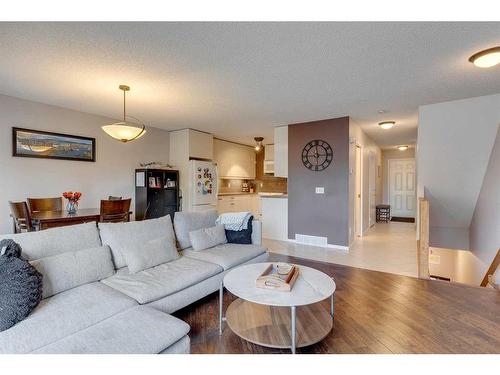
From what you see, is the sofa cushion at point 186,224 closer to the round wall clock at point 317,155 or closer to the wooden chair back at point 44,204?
the wooden chair back at point 44,204

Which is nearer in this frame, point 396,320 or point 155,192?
point 396,320

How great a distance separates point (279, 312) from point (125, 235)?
5.10 ft

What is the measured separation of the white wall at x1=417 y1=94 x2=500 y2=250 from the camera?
140 inches

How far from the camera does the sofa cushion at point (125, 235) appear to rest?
229 cm

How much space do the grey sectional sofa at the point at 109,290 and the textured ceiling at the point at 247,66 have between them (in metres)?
1.64

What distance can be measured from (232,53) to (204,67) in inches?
17.2

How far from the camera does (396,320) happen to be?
221 centimetres

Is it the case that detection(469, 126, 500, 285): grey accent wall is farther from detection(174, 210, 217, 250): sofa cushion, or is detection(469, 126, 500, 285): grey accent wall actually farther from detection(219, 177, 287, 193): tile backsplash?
detection(219, 177, 287, 193): tile backsplash

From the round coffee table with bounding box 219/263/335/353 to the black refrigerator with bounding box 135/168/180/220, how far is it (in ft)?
11.0

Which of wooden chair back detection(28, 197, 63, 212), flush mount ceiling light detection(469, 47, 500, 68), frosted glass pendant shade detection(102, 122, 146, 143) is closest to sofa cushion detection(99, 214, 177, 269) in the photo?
frosted glass pendant shade detection(102, 122, 146, 143)

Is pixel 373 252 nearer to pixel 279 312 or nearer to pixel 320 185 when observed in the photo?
pixel 320 185

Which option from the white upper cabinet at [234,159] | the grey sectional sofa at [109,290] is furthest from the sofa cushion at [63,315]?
the white upper cabinet at [234,159]

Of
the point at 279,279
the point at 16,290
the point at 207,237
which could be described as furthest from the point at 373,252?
the point at 16,290
